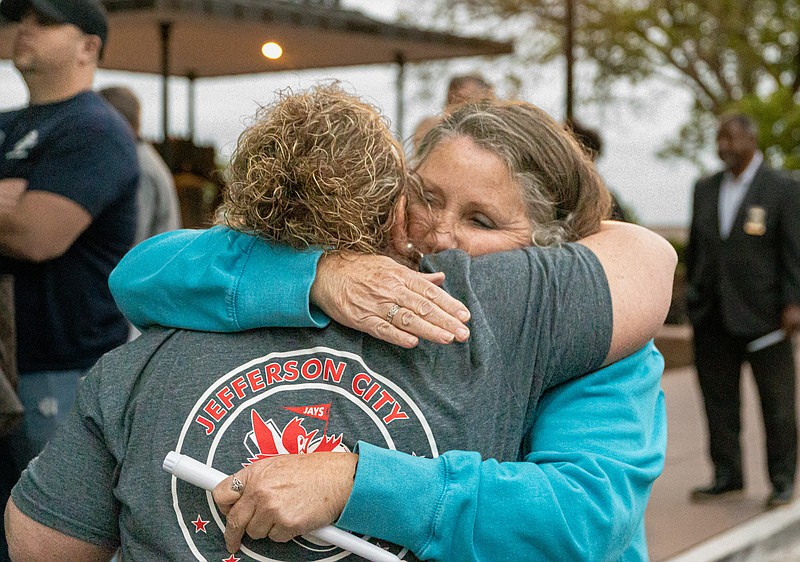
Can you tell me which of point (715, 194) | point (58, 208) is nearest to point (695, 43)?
point (715, 194)

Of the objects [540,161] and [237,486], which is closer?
[237,486]

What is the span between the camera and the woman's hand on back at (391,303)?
151 cm

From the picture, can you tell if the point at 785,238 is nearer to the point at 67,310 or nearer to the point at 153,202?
the point at 153,202

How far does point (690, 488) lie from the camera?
689cm

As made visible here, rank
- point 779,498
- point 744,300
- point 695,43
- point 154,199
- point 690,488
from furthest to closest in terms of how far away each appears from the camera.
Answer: point 695,43, point 690,488, point 744,300, point 779,498, point 154,199

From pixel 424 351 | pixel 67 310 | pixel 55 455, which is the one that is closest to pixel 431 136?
pixel 424 351

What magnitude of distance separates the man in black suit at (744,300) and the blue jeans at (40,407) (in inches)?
180

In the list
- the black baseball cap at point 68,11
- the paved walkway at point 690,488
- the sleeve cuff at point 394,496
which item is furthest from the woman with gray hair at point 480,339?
the paved walkway at point 690,488

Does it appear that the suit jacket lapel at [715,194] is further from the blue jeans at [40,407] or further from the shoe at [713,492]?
the blue jeans at [40,407]

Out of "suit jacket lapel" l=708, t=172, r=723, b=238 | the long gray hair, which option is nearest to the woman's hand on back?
the long gray hair

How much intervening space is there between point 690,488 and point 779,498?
69 cm

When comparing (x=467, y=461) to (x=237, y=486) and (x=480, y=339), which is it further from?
(x=237, y=486)

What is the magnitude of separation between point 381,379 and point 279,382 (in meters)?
0.15

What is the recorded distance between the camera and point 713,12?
68.0 ft
